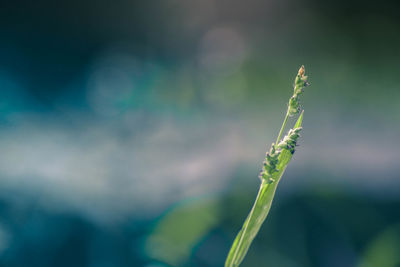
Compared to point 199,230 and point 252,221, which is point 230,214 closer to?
point 199,230

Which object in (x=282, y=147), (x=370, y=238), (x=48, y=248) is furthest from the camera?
(x=370, y=238)

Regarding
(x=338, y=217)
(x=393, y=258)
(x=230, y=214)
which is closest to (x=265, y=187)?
(x=230, y=214)

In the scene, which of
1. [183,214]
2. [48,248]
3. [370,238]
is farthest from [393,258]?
[48,248]

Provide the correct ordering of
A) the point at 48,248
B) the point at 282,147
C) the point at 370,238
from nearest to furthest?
1. the point at 282,147
2. the point at 48,248
3. the point at 370,238

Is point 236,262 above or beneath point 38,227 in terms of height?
beneath

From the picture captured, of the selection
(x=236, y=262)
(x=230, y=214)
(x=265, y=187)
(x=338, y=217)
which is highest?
(x=230, y=214)

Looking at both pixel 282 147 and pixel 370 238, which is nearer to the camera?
pixel 282 147
